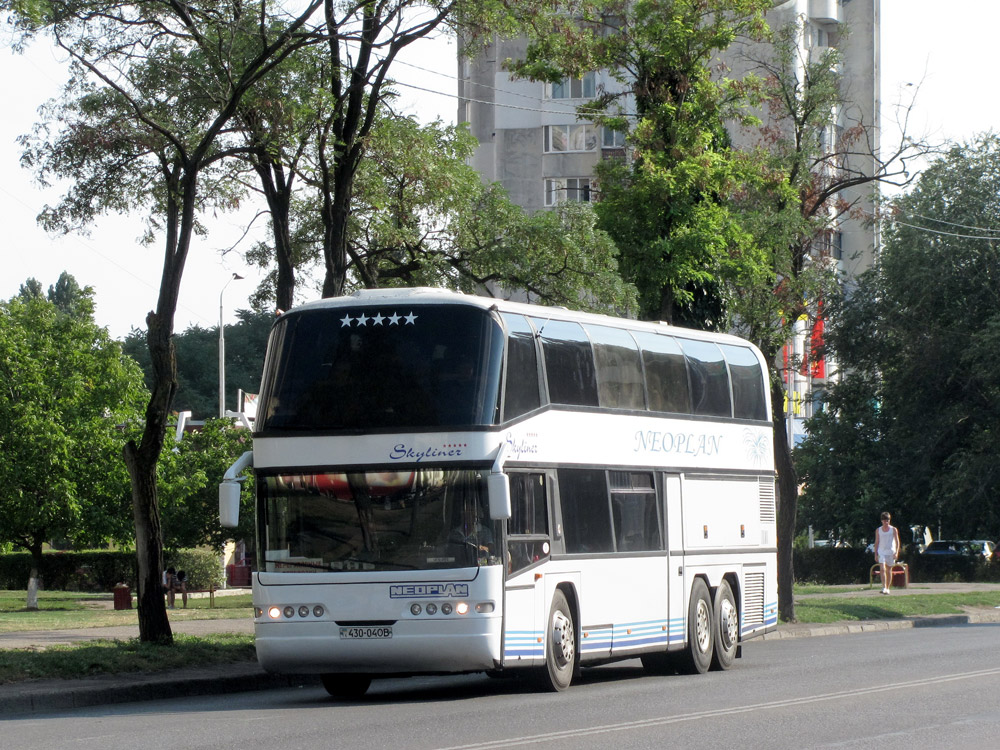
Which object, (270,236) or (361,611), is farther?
(270,236)

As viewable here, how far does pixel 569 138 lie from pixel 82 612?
34934 millimetres

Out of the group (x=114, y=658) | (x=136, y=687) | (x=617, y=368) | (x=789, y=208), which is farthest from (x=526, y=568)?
(x=789, y=208)

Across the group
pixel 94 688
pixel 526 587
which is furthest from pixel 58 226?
pixel 526 587

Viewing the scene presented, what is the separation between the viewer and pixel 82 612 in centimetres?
3491

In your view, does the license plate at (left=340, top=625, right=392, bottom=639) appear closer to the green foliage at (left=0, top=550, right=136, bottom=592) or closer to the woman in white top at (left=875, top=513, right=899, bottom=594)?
the woman in white top at (left=875, top=513, right=899, bottom=594)

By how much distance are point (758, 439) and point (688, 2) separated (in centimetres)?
813

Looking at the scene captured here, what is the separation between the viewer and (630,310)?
24672 mm

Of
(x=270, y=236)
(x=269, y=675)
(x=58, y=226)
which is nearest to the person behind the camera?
(x=269, y=675)

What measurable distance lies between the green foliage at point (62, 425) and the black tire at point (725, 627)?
2559cm

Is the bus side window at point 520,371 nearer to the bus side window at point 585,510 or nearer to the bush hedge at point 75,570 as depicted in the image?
the bus side window at point 585,510

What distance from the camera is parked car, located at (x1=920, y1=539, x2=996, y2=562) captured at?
172ft

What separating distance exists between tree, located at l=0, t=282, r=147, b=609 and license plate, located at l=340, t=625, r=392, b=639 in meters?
27.0

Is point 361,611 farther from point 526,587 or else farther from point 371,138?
point 371,138

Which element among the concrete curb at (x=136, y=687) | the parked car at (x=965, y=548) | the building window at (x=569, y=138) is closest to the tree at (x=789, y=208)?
the concrete curb at (x=136, y=687)
